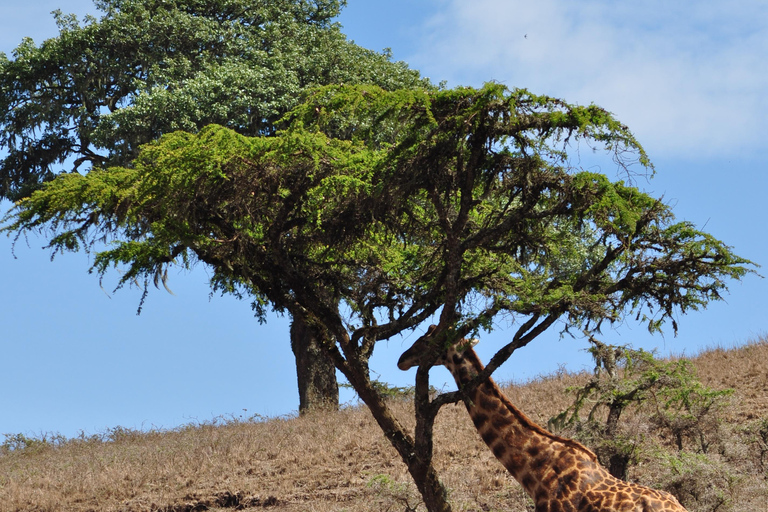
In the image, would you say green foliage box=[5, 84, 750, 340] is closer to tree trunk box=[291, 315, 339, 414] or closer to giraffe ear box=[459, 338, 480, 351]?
giraffe ear box=[459, 338, 480, 351]

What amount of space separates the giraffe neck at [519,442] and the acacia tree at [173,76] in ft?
40.4

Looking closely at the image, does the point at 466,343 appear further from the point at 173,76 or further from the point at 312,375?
the point at 173,76

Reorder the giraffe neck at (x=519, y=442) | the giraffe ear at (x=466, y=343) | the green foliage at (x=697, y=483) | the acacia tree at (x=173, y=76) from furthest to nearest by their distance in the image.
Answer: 1. the acacia tree at (x=173, y=76)
2. the green foliage at (x=697, y=483)
3. the giraffe ear at (x=466, y=343)
4. the giraffe neck at (x=519, y=442)

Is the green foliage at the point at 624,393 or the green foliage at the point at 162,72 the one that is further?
the green foliage at the point at 162,72

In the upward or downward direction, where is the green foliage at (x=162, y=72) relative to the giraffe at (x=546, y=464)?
upward

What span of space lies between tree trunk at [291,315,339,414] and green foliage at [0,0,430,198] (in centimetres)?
A: 657

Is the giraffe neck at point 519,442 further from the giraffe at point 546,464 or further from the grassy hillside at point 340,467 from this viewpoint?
the grassy hillside at point 340,467

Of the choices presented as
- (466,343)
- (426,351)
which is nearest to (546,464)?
(466,343)

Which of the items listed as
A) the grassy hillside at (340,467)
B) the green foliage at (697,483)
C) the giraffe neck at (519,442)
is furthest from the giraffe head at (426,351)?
the green foliage at (697,483)

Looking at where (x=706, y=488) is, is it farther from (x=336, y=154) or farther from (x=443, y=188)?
(x=336, y=154)

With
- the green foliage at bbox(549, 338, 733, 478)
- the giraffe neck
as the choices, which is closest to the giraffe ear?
the giraffe neck

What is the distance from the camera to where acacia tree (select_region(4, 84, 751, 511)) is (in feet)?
31.3

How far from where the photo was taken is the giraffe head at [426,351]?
10797 millimetres

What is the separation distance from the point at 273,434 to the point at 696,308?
10.7 meters
